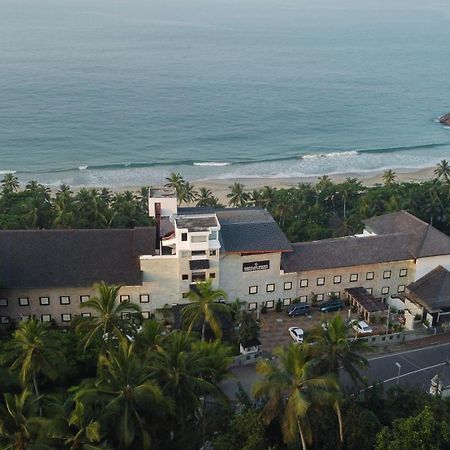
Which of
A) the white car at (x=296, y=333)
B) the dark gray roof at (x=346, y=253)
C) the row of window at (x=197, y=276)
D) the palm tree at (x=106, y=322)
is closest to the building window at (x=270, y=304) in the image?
the dark gray roof at (x=346, y=253)

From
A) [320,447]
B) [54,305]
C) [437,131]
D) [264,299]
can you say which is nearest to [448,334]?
[264,299]

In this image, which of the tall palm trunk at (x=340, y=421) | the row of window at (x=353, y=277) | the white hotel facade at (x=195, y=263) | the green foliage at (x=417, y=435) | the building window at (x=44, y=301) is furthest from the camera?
the row of window at (x=353, y=277)

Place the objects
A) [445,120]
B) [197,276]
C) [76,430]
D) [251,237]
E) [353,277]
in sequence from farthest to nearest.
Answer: [445,120]
[353,277]
[251,237]
[197,276]
[76,430]

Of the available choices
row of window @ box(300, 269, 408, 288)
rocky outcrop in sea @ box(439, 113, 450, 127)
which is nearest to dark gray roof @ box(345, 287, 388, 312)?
row of window @ box(300, 269, 408, 288)

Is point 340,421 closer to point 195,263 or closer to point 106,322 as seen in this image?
point 106,322

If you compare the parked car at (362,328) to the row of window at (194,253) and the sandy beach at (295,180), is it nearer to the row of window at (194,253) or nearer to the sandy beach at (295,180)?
the row of window at (194,253)

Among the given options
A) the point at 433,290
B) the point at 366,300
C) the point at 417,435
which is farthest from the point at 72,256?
the point at 417,435

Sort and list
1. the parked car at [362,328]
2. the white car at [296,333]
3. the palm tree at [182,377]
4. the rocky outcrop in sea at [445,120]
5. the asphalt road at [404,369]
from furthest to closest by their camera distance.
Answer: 1. the rocky outcrop in sea at [445,120]
2. the parked car at [362,328]
3. the white car at [296,333]
4. the asphalt road at [404,369]
5. the palm tree at [182,377]
